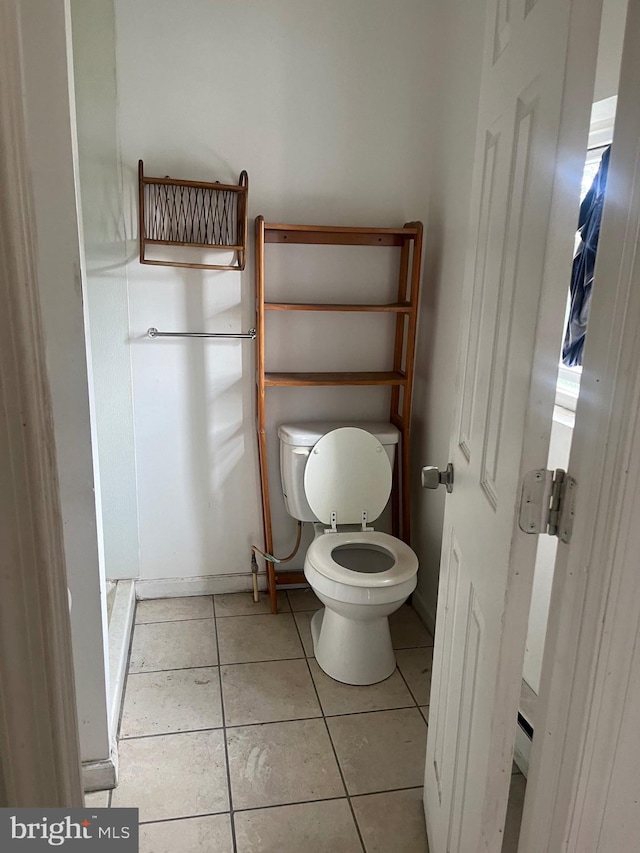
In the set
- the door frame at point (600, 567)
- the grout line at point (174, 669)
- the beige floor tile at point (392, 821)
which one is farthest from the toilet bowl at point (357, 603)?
the door frame at point (600, 567)

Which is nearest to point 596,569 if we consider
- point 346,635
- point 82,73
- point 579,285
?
point 579,285

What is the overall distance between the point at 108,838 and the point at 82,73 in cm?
230

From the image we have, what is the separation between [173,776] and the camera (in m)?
1.75

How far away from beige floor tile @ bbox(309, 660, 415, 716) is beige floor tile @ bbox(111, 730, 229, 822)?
38cm

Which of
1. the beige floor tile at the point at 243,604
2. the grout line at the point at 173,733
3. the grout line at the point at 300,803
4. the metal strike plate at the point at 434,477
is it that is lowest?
the grout line at the point at 173,733

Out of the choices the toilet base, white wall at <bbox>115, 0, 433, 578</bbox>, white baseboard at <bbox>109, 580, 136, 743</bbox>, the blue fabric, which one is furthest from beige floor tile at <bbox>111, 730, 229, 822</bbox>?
the blue fabric

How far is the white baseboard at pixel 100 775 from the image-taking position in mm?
1673

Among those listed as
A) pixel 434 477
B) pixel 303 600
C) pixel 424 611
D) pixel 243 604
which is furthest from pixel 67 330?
pixel 424 611

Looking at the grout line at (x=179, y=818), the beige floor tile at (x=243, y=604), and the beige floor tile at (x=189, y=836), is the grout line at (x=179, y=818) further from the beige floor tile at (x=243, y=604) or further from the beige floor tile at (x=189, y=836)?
the beige floor tile at (x=243, y=604)

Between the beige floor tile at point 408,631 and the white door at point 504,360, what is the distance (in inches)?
40.8

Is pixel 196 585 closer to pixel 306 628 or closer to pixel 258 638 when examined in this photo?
pixel 258 638

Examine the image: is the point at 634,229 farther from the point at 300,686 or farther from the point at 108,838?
the point at 300,686

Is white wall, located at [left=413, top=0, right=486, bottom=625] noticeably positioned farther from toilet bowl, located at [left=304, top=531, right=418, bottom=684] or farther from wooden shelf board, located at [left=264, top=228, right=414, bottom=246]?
toilet bowl, located at [left=304, top=531, right=418, bottom=684]

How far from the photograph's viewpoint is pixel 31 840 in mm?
620
